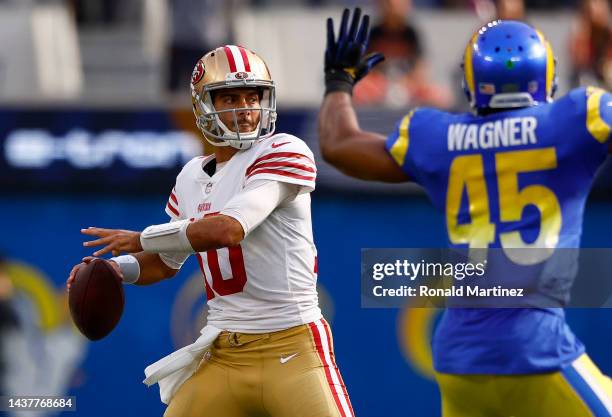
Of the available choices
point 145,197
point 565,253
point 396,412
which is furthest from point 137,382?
point 565,253

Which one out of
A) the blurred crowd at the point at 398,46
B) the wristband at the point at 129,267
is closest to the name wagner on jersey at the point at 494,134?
the wristband at the point at 129,267

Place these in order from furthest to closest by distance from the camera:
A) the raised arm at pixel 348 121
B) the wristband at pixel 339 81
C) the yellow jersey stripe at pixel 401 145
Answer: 1. the wristband at pixel 339 81
2. the raised arm at pixel 348 121
3. the yellow jersey stripe at pixel 401 145

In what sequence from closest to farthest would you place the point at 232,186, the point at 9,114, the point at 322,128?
the point at 232,186 < the point at 322,128 < the point at 9,114

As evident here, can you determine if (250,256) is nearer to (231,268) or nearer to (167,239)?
(231,268)

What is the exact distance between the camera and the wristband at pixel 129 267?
14.6ft

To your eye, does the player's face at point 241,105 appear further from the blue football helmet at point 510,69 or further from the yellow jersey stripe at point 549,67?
the yellow jersey stripe at point 549,67

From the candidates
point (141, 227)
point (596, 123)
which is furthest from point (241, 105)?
point (141, 227)

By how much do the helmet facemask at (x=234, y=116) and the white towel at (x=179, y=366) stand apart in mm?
676

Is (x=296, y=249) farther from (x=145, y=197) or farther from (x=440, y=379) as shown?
(x=145, y=197)

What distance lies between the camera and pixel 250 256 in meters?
4.27

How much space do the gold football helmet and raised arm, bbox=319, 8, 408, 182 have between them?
1.03 feet

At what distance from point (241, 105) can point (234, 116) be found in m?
0.08

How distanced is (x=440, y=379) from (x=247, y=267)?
2.56 ft

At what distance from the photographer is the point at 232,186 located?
14.2 ft
